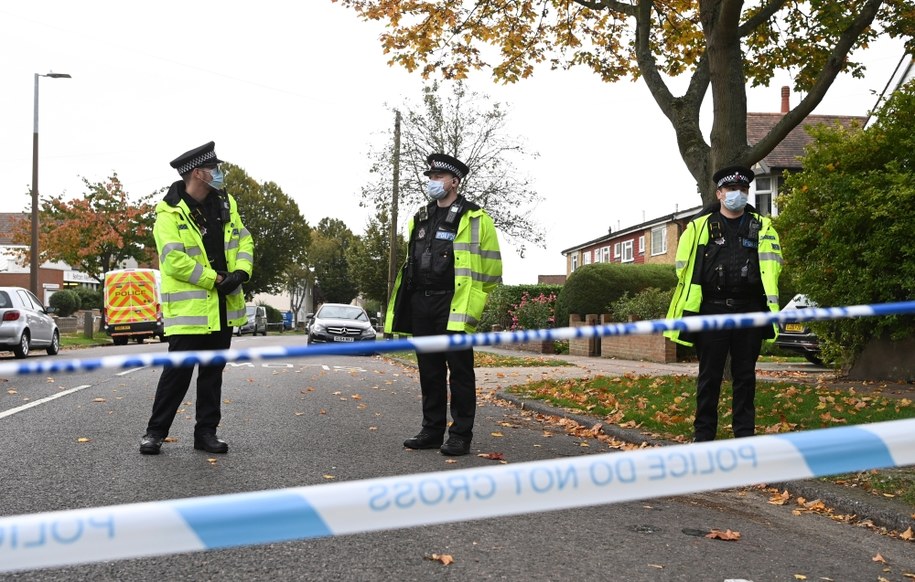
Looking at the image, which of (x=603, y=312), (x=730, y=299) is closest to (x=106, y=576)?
(x=730, y=299)

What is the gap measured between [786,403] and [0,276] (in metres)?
67.7

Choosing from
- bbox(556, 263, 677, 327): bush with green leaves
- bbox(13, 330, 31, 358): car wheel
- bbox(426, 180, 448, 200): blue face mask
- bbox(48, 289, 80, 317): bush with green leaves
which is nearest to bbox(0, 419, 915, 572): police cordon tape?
bbox(426, 180, 448, 200): blue face mask

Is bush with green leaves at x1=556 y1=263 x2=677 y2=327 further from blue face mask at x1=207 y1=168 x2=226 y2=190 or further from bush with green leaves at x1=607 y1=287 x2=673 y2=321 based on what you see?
blue face mask at x1=207 y1=168 x2=226 y2=190

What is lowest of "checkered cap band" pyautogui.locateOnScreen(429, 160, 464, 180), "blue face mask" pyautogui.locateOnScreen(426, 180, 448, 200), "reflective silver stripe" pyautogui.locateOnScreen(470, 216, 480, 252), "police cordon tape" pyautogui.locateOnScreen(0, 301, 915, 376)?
"police cordon tape" pyautogui.locateOnScreen(0, 301, 915, 376)

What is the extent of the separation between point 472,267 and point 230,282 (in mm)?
1722

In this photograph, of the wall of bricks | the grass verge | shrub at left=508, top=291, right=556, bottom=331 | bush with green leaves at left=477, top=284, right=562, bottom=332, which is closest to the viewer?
the grass verge

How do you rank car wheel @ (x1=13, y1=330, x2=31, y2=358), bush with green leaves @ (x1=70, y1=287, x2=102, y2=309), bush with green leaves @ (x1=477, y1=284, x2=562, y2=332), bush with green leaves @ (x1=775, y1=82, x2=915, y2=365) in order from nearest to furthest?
bush with green leaves @ (x1=775, y1=82, x2=915, y2=365) → car wheel @ (x1=13, y1=330, x2=31, y2=358) → bush with green leaves @ (x1=477, y1=284, x2=562, y2=332) → bush with green leaves @ (x1=70, y1=287, x2=102, y2=309)

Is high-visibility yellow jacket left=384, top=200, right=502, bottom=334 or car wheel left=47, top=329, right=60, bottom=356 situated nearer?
high-visibility yellow jacket left=384, top=200, right=502, bottom=334

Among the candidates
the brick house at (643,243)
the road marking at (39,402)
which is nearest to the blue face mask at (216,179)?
the road marking at (39,402)

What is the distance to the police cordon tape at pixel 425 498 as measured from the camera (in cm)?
164

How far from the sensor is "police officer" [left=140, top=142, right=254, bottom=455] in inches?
234

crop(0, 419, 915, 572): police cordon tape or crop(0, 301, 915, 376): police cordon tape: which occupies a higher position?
crop(0, 301, 915, 376): police cordon tape

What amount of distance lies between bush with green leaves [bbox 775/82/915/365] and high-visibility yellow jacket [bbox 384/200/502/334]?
5819 mm

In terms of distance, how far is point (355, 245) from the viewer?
6781 cm
